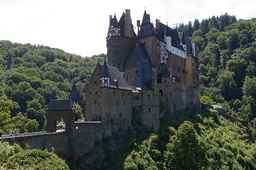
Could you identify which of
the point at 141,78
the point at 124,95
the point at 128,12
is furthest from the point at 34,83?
the point at 124,95

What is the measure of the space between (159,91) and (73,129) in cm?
2202

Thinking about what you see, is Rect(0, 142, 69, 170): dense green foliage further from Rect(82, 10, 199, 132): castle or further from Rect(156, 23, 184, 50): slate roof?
Rect(156, 23, 184, 50): slate roof

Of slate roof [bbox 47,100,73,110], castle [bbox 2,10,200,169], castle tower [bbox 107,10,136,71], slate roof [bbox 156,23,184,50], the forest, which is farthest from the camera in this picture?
slate roof [bbox 156,23,184,50]

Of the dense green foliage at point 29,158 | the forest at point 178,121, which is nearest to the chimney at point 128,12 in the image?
the forest at point 178,121

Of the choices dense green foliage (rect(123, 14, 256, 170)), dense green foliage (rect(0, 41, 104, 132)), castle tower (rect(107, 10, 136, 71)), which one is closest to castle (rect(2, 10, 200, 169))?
castle tower (rect(107, 10, 136, 71))

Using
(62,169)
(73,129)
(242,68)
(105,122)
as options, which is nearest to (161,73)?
(105,122)

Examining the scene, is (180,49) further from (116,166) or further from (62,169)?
(62,169)

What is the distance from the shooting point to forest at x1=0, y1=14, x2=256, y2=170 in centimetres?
6725

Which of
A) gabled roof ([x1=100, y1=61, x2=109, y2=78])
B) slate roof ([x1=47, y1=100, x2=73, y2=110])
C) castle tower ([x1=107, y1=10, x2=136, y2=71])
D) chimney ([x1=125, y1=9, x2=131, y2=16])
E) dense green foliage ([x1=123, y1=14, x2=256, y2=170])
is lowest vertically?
dense green foliage ([x1=123, y1=14, x2=256, y2=170])

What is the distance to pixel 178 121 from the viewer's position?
85.9 meters

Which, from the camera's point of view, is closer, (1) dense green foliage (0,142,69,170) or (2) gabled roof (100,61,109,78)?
(1) dense green foliage (0,142,69,170)

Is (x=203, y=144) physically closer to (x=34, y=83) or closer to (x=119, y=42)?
(x=119, y=42)

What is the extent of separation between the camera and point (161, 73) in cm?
8731

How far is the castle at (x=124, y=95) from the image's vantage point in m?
65.9
